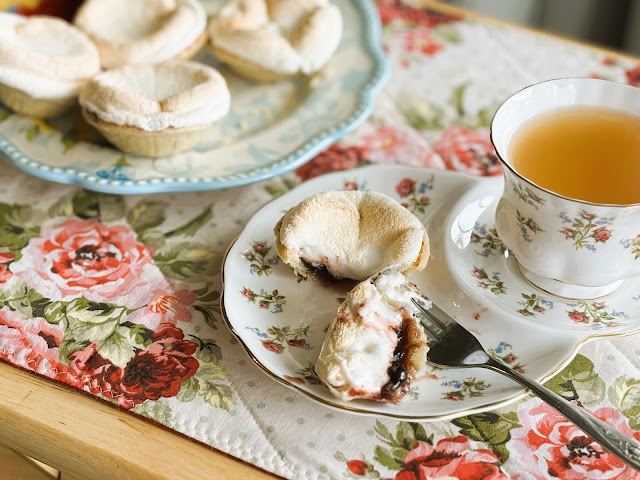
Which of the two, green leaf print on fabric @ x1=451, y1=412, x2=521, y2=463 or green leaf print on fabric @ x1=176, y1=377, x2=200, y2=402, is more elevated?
green leaf print on fabric @ x1=451, y1=412, x2=521, y2=463

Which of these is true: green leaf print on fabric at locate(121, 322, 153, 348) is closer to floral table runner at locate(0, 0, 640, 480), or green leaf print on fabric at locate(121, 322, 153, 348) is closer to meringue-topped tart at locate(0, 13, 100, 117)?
floral table runner at locate(0, 0, 640, 480)

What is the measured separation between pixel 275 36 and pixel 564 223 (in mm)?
645

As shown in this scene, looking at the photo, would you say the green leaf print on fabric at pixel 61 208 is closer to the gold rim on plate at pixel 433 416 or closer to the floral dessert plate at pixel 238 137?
the floral dessert plate at pixel 238 137

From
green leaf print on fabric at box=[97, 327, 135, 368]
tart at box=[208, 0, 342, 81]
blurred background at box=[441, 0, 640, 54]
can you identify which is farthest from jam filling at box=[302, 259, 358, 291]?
blurred background at box=[441, 0, 640, 54]

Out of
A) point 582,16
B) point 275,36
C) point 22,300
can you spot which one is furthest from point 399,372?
point 582,16

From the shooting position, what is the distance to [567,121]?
898mm

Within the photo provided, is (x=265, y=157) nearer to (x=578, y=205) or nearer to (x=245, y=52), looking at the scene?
(x=245, y=52)

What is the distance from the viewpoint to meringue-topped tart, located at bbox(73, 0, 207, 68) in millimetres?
1157

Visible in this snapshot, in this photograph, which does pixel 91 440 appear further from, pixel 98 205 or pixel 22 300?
pixel 98 205

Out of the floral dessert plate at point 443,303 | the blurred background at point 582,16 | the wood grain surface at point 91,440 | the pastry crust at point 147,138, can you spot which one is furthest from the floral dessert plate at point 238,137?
the blurred background at point 582,16

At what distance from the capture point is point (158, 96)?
42.3 inches

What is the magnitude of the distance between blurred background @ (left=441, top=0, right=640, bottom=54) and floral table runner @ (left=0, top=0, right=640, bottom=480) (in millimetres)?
1127

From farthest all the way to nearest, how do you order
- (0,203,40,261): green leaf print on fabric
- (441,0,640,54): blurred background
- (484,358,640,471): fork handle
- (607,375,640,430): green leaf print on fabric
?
(441,0,640,54): blurred background
(0,203,40,261): green leaf print on fabric
(607,375,640,430): green leaf print on fabric
(484,358,640,471): fork handle

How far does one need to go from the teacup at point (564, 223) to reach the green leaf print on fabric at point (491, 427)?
0.19 meters
